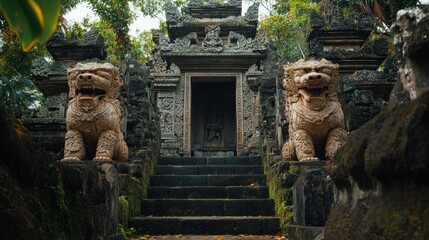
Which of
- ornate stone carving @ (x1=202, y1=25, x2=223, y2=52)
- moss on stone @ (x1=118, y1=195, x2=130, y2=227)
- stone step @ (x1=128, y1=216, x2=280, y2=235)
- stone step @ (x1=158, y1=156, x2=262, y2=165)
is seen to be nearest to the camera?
moss on stone @ (x1=118, y1=195, x2=130, y2=227)

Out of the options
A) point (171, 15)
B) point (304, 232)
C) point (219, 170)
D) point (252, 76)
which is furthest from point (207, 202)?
point (171, 15)

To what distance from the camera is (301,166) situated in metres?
5.59

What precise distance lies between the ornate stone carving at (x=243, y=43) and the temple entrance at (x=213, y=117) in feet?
6.32

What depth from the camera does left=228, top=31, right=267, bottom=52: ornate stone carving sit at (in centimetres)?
1259

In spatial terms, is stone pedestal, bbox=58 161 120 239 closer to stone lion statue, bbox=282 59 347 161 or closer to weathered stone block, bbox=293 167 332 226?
weathered stone block, bbox=293 167 332 226

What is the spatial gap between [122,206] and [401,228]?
4517 millimetres

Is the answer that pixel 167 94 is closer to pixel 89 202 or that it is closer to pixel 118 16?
pixel 118 16

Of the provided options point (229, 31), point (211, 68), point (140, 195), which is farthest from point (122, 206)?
point (229, 31)

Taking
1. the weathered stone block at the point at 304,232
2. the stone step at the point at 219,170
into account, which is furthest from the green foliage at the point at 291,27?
the weathered stone block at the point at 304,232

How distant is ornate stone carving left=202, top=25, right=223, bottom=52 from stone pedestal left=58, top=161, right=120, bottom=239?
28.7 ft

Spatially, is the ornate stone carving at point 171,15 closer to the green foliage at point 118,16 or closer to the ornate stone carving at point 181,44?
the ornate stone carving at point 181,44

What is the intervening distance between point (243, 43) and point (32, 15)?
12.3m

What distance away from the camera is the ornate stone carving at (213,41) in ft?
41.1

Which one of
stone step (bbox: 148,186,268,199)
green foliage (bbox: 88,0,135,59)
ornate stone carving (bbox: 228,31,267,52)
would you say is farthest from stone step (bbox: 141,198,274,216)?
green foliage (bbox: 88,0,135,59)
